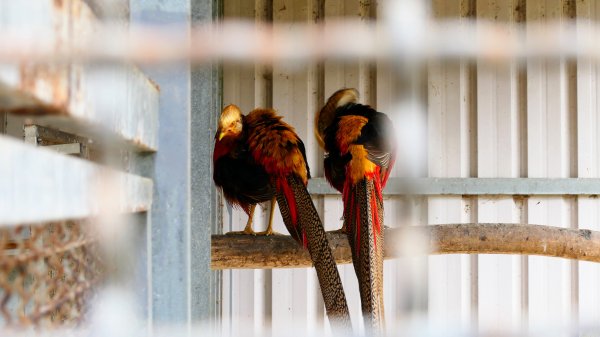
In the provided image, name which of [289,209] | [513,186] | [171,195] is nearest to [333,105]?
[289,209]

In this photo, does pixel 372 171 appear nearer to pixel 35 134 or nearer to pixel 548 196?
pixel 35 134

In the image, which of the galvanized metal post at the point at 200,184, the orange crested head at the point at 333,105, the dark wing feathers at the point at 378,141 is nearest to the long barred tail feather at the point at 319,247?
the dark wing feathers at the point at 378,141

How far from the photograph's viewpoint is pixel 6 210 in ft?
1.40

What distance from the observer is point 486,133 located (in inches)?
174

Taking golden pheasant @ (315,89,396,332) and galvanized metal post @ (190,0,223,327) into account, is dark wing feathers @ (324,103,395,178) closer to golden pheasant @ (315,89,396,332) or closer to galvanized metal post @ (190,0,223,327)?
golden pheasant @ (315,89,396,332)

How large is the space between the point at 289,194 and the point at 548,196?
8.36 feet

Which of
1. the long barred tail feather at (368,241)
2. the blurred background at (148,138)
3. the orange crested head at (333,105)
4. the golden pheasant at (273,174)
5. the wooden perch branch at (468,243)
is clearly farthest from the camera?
the orange crested head at (333,105)

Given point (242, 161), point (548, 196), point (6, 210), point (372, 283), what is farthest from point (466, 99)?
point (6, 210)

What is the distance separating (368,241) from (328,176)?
0.77 meters

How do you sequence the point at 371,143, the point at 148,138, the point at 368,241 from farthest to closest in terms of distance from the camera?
the point at 371,143 → the point at 368,241 → the point at 148,138

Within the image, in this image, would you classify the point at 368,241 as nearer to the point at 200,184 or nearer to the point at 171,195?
the point at 200,184

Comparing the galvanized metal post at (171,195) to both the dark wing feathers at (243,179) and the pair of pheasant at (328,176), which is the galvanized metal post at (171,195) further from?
the dark wing feathers at (243,179)

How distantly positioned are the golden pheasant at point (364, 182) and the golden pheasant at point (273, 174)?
11 centimetres

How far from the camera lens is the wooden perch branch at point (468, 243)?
8.25 ft
